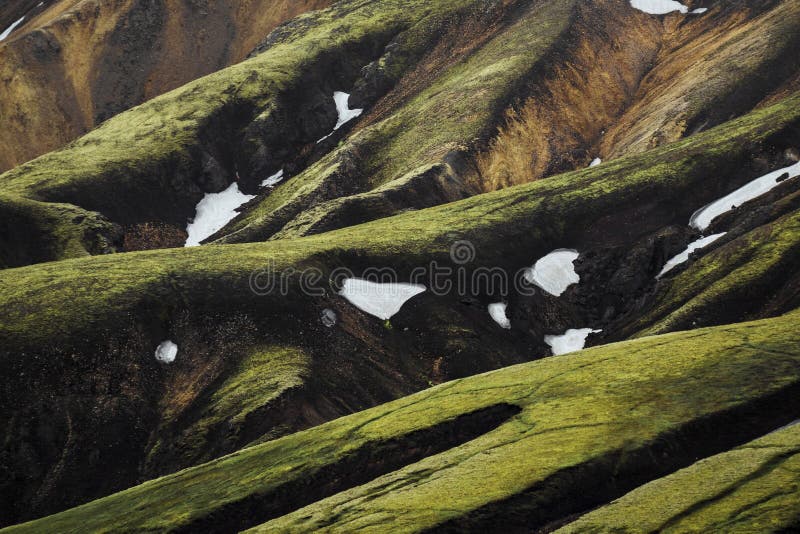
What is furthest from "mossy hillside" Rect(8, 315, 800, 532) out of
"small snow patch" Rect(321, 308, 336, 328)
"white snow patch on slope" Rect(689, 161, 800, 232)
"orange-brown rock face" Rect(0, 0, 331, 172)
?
"orange-brown rock face" Rect(0, 0, 331, 172)

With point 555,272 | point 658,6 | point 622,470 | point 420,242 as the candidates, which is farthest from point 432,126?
point 622,470

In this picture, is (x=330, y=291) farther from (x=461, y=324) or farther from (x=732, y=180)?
(x=732, y=180)

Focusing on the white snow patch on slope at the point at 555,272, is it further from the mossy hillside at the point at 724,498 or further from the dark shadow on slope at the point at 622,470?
the mossy hillside at the point at 724,498

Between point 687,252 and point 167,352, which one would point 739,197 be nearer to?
point 687,252

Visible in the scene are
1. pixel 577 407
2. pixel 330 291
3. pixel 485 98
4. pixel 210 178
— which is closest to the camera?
pixel 577 407

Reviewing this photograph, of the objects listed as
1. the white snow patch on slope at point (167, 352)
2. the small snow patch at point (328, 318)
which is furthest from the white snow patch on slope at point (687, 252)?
the white snow patch on slope at point (167, 352)

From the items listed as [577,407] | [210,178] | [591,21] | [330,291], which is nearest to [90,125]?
[210,178]

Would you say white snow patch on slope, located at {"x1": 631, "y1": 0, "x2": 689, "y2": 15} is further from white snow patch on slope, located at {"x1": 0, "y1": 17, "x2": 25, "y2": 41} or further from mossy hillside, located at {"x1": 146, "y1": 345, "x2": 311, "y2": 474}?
white snow patch on slope, located at {"x1": 0, "y1": 17, "x2": 25, "y2": 41}
